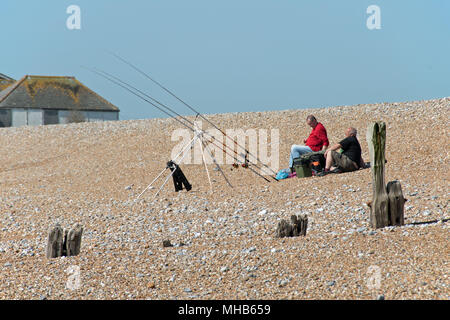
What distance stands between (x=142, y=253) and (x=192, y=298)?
2.07 m

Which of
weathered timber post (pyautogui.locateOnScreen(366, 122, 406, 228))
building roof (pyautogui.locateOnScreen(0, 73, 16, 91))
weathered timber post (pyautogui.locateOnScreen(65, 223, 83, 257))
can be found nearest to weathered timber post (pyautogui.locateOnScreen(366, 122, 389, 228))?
weathered timber post (pyautogui.locateOnScreen(366, 122, 406, 228))

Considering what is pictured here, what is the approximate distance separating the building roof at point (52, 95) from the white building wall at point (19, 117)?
329 millimetres

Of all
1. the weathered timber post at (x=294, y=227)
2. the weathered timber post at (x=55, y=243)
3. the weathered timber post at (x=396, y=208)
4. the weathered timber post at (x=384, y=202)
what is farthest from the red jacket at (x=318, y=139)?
the weathered timber post at (x=55, y=243)

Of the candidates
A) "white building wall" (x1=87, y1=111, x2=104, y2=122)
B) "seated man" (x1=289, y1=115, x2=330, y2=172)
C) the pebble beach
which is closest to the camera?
the pebble beach

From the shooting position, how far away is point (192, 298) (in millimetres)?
6059

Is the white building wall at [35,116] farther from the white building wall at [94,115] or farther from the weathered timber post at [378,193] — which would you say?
the weathered timber post at [378,193]

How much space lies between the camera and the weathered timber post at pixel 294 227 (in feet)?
26.7

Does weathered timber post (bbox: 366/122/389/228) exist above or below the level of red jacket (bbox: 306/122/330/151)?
below

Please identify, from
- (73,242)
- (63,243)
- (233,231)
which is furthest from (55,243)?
(233,231)

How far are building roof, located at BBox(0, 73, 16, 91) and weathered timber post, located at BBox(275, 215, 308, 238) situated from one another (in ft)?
139

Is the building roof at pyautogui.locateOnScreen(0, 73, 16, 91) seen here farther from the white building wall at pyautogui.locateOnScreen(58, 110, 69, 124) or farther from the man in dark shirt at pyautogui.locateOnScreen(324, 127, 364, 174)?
the man in dark shirt at pyautogui.locateOnScreen(324, 127, 364, 174)

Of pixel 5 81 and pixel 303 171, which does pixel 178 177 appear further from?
pixel 5 81

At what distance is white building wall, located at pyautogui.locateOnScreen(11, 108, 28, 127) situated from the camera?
39.6 metres

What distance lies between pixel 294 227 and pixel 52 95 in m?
35.2
